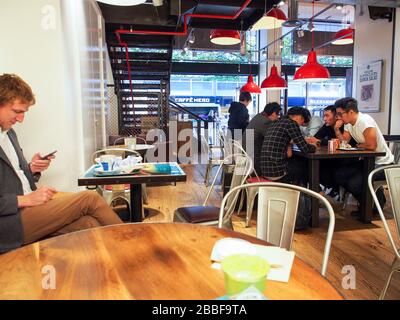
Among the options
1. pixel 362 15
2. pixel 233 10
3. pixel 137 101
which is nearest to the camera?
pixel 233 10

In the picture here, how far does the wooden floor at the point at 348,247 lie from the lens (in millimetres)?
2445

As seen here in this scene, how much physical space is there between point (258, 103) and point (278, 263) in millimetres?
9592

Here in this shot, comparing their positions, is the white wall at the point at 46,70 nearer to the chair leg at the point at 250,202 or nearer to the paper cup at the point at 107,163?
the paper cup at the point at 107,163

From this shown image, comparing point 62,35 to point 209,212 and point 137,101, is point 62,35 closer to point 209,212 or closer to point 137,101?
point 209,212

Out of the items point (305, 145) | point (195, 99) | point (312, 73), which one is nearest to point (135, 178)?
point (305, 145)

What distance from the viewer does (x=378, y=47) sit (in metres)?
5.86

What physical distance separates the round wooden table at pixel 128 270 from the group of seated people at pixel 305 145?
2538 millimetres

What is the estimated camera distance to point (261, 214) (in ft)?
5.48

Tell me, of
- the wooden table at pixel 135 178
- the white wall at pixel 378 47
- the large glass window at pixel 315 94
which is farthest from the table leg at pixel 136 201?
the large glass window at pixel 315 94

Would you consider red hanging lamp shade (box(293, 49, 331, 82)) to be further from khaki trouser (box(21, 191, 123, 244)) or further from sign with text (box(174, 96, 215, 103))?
sign with text (box(174, 96, 215, 103))

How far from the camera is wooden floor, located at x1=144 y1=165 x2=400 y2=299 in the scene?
2.45 m

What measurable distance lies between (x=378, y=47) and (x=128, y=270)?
6.39m

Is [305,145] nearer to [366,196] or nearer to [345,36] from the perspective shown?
[366,196]
